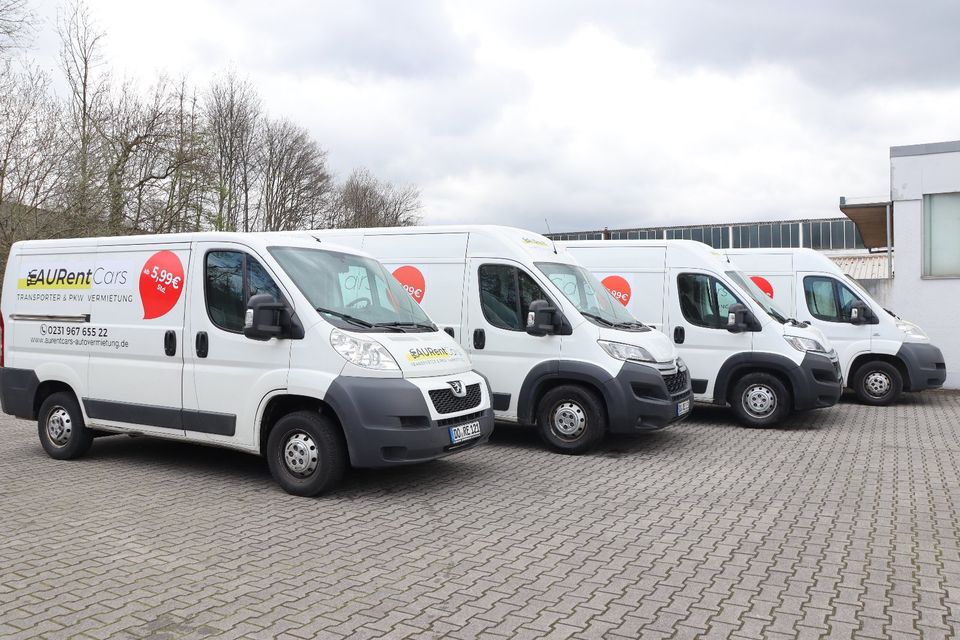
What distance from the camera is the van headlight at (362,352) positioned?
6.33m

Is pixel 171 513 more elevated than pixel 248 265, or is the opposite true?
pixel 248 265

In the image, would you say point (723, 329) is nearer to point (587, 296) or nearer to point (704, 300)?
point (704, 300)

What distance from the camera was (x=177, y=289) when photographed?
7.16 m

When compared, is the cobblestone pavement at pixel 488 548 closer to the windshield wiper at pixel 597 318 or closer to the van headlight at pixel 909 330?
the windshield wiper at pixel 597 318

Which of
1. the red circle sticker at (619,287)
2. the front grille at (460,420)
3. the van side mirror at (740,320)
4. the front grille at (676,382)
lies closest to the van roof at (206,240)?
the front grille at (460,420)

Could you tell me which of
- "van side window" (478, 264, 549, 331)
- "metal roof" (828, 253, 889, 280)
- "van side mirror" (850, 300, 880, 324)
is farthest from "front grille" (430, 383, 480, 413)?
"metal roof" (828, 253, 889, 280)

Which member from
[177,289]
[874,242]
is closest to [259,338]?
[177,289]

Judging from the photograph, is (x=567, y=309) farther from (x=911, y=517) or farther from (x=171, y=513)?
(x=171, y=513)

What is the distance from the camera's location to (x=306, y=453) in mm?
6441

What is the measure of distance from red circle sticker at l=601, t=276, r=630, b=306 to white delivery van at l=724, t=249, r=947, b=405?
319cm

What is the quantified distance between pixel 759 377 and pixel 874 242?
2179 cm

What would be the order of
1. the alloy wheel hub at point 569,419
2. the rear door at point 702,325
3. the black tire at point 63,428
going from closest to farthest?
1. the black tire at point 63,428
2. the alloy wheel hub at point 569,419
3. the rear door at point 702,325

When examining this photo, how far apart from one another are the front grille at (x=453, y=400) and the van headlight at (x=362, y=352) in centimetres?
41

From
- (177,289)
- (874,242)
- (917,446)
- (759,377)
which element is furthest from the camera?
(874,242)
